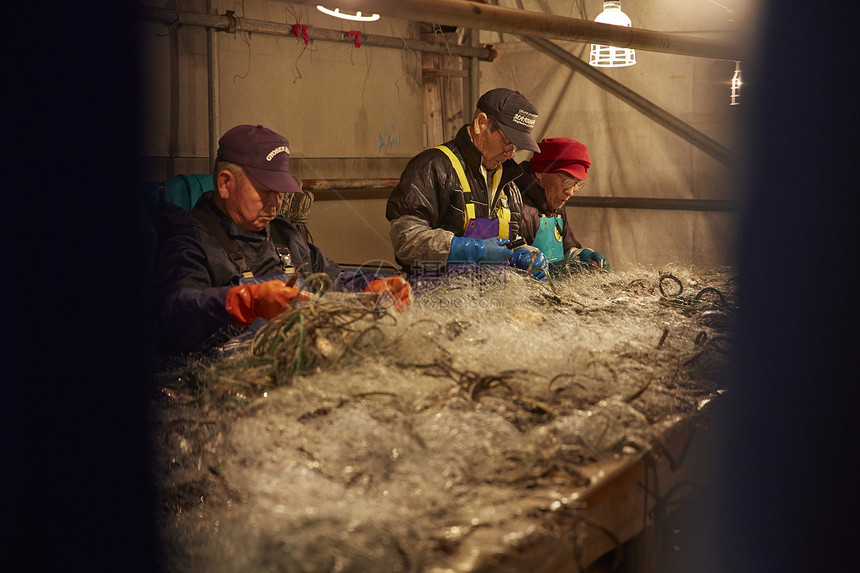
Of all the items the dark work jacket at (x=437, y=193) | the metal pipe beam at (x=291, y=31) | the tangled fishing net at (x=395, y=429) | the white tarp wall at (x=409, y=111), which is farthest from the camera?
the white tarp wall at (x=409, y=111)

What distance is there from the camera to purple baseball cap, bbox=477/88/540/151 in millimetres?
3355

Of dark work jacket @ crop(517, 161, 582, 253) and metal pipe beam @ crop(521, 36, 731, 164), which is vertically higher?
metal pipe beam @ crop(521, 36, 731, 164)

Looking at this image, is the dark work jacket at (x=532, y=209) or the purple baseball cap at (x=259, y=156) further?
the dark work jacket at (x=532, y=209)

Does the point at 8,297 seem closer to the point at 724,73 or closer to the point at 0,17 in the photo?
the point at 0,17

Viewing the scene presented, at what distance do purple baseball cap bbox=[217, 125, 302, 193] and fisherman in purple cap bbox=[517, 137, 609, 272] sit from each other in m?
1.74

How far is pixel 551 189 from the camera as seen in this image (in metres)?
4.04

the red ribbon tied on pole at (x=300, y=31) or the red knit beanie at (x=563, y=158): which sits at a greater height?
the red ribbon tied on pole at (x=300, y=31)

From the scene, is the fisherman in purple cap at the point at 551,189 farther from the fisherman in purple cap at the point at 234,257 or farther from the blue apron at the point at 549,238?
the fisherman in purple cap at the point at 234,257

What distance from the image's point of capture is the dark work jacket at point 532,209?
391 cm

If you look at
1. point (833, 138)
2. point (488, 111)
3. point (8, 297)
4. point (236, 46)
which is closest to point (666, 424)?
point (833, 138)

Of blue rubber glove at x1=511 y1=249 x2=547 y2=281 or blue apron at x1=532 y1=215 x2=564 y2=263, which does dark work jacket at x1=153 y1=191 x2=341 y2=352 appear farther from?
blue apron at x1=532 y1=215 x2=564 y2=263

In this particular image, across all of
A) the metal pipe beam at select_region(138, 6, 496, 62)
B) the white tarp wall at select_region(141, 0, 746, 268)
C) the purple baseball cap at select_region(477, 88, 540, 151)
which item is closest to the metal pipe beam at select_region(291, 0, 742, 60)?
the purple baseball cap at select_region(477, 88, 540, 151)

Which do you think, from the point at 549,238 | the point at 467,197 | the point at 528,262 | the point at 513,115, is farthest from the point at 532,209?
the point at 528,262

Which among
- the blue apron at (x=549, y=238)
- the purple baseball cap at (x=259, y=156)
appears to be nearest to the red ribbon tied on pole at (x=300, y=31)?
the blue apron at (x=549, y=238)
